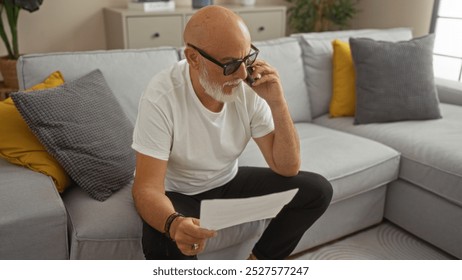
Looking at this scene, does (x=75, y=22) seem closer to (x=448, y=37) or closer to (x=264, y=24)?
(x=264, y=24)

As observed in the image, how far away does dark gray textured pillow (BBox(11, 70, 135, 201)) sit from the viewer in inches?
50.9

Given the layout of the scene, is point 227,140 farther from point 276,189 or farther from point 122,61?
point 122,61

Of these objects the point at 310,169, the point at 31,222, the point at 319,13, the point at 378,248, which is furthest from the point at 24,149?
the point at 319,13

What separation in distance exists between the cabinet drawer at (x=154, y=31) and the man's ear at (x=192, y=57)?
1842 millimetres

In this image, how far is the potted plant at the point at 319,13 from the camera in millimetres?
3518

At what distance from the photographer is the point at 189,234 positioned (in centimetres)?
103

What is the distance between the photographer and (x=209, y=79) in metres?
1.19

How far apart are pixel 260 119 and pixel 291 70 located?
0.85 m

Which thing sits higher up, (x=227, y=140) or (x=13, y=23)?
(x=13, y=23)

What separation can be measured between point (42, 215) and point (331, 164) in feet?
3.36

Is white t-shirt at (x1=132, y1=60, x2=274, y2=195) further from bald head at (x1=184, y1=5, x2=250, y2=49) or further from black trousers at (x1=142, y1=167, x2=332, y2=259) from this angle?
bald head at (x1=184, y1=5, x2=250, y2=49)

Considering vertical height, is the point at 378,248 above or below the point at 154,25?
below

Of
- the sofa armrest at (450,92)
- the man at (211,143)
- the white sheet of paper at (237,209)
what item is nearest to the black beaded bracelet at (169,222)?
the man at (211,143)
